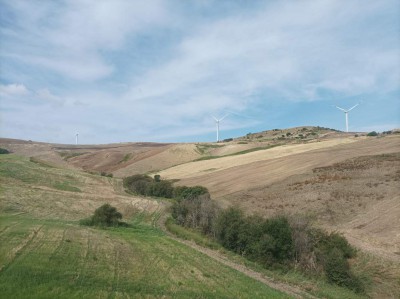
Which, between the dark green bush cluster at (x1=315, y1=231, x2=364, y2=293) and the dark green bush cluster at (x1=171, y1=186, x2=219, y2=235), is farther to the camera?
the dark green bush cluster at (x1=171, y1=186, x2=219, y2=235)

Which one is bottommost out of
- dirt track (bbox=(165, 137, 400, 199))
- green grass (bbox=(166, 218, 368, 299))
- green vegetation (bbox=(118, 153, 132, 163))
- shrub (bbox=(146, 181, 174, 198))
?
green grass (bbox=(166, 218, 368, 299))

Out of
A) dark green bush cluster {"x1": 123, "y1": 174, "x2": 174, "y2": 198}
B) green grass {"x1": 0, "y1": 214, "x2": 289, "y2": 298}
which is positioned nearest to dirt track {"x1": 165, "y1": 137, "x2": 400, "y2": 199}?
dark green bush cluster {"x1": 123, "y1": 174, "x2": 174, "y2": 198}

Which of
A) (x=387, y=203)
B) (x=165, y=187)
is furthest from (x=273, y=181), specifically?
(x=387, y=203)

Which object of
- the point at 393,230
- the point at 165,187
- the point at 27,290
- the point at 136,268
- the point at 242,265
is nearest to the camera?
the point at 27,290

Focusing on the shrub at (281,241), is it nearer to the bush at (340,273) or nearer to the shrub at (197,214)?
the bush at (340,273)

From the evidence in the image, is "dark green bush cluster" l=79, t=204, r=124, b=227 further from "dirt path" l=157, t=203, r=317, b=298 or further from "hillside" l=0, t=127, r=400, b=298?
"dirt path" l=157, t=203, r=317, b=298

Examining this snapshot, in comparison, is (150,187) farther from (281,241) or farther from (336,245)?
(336,245)

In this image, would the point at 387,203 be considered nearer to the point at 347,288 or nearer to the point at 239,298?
the point at 347,288
